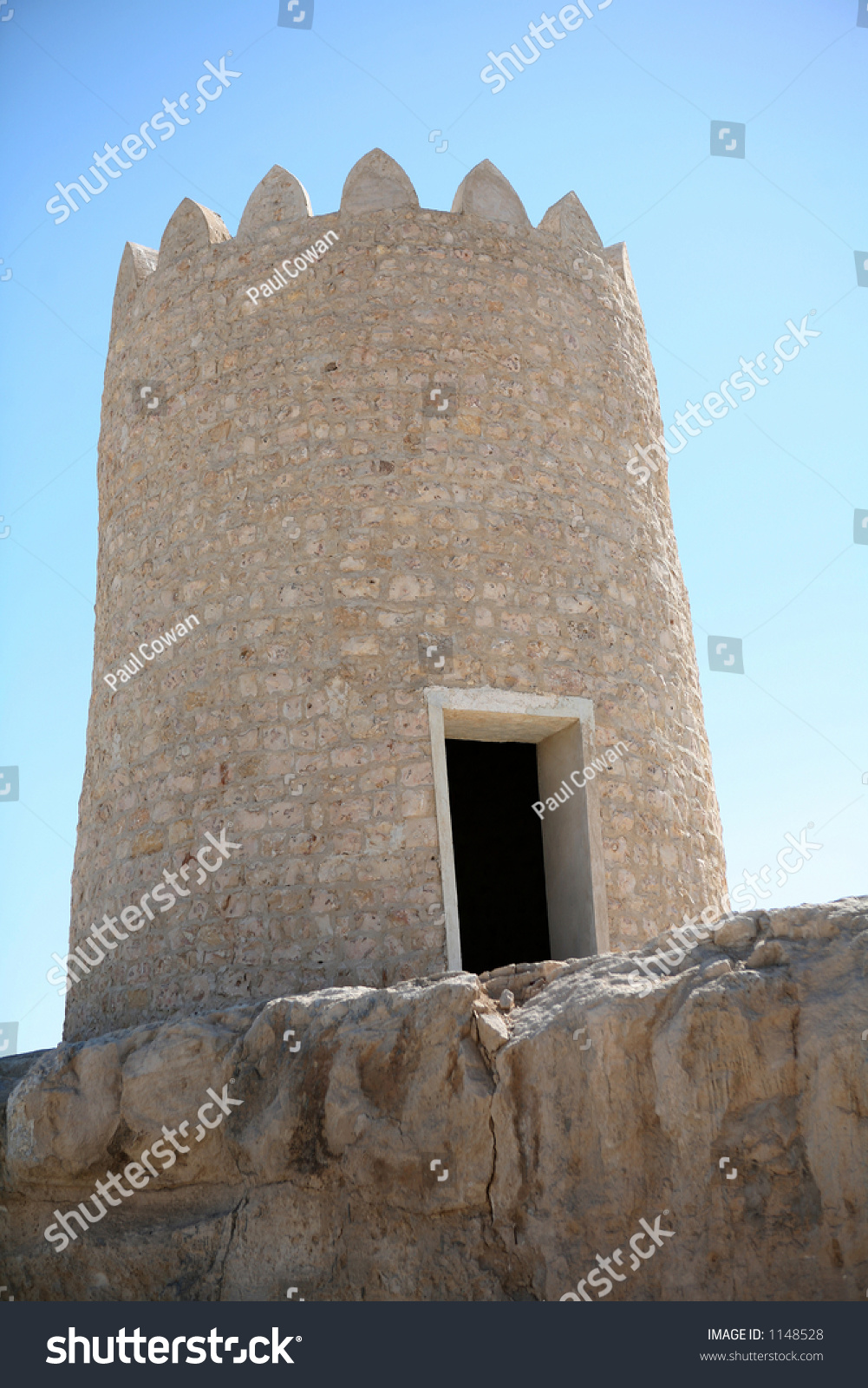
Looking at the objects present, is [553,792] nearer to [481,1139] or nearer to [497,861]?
[481,1139]

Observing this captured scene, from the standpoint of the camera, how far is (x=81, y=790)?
7.54m

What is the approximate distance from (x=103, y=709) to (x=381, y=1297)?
4.05 meters
